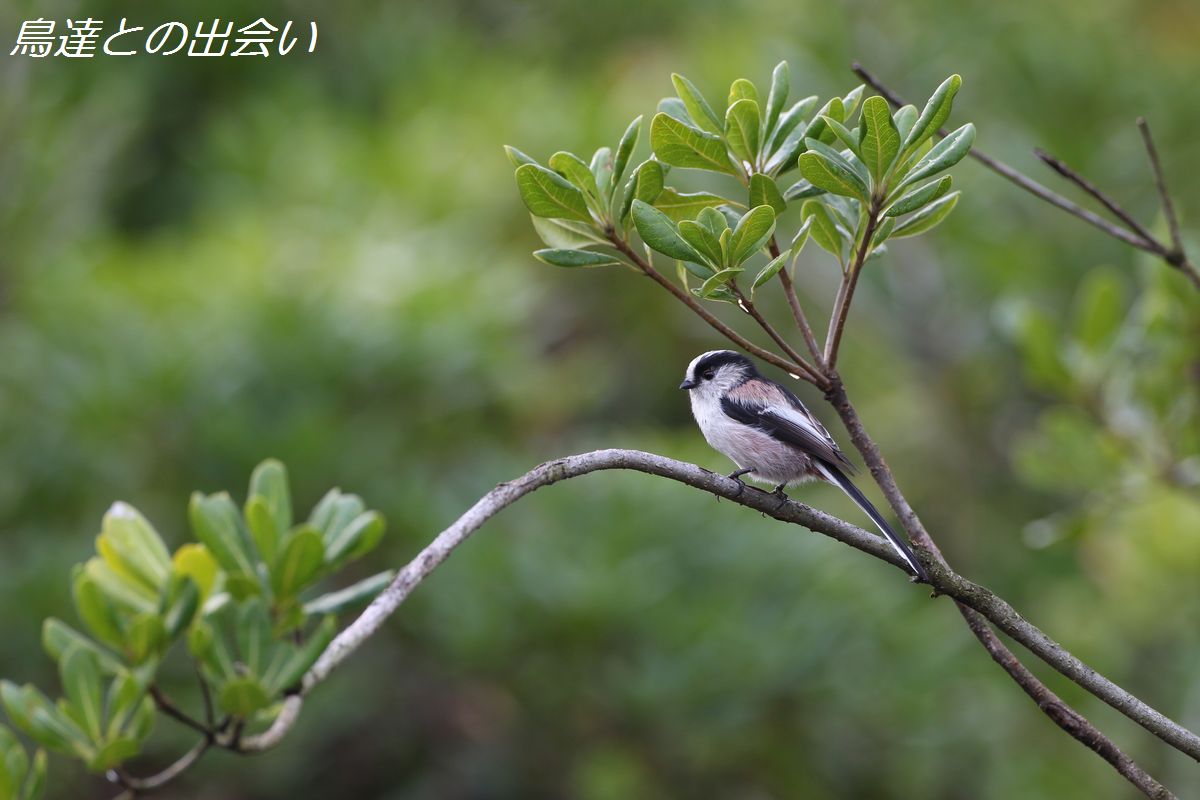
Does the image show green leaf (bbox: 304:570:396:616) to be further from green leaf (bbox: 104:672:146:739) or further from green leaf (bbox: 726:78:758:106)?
green leaf (bbox: 726:78:758:106)

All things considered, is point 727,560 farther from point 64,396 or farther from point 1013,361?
point 64,396

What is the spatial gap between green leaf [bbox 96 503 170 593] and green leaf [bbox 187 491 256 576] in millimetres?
137

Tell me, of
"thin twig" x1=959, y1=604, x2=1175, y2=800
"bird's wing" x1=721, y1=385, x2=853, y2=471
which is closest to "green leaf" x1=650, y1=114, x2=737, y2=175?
"thin twig" x1=959, y1=604, x2=1175, y2=800

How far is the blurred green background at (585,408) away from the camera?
196 inches

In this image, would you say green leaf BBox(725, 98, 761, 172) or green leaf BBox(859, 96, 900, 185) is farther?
green leaf BBox(725, 98, 761, 172)

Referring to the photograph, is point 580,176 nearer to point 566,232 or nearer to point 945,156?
point 566,232

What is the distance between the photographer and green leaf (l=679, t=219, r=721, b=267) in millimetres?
1498

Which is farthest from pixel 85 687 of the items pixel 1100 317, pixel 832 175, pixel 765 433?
pixel 1100 317

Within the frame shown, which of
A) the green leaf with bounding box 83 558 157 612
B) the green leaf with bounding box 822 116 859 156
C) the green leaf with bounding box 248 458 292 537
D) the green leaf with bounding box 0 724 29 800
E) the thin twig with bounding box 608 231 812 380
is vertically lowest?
the green leaf with bounding box 0 724 29 800

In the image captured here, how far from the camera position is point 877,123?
1.44 meters

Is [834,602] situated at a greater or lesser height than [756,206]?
greater

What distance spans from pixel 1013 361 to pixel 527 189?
5.93m

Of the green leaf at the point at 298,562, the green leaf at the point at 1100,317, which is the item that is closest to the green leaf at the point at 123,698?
the green leaf at the point at 298,562

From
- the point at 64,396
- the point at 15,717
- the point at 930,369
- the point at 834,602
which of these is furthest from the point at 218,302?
the point at 15,717
